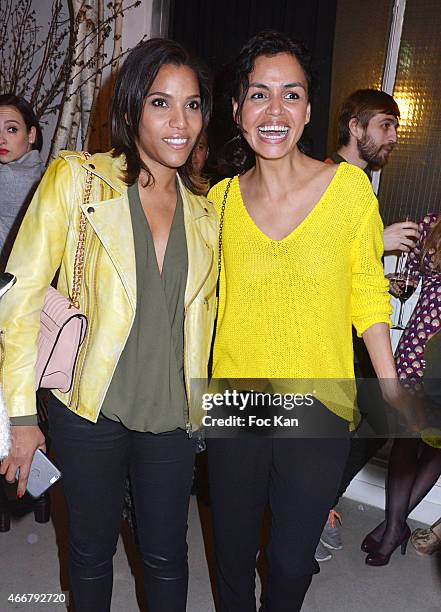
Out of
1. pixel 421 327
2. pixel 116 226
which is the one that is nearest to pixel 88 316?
pixel 116 226

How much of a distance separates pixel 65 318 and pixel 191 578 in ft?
4.41

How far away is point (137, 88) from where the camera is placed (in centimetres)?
150

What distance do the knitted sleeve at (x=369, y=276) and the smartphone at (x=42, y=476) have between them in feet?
2.66

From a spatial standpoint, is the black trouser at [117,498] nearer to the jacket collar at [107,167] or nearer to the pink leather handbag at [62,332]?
the pink leather handbag at [62,332]

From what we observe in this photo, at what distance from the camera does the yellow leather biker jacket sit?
1.45m

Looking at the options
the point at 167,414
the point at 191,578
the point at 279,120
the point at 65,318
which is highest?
the point at 279,120

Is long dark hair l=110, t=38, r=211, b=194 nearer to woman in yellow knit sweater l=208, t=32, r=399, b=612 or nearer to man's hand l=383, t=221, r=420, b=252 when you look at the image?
woman in yellow knit sweater l=208, t=32, r=399, b=612

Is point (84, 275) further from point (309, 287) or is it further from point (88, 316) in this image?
point (309, 287)

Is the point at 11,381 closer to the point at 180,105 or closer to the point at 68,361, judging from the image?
the point at 68,361

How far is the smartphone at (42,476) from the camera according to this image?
4.59ft

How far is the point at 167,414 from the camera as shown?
1563 mm

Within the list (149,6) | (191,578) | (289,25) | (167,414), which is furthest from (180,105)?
(149,6)

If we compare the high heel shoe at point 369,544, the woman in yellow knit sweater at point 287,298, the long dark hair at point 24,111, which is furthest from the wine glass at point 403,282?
the long dark hair at point 24,111

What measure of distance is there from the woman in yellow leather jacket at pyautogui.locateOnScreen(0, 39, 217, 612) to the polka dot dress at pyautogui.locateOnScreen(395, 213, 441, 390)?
3.49 ft
